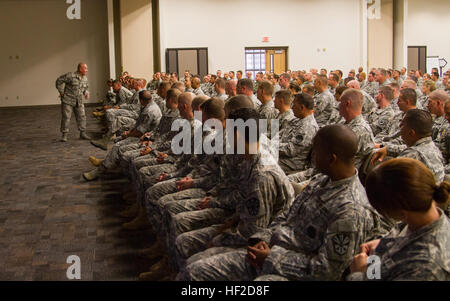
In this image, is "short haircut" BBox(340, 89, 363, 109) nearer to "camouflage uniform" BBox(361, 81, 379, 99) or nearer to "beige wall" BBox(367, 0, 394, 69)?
"camouflage uniform" BBox(361, 81, 379, 99)

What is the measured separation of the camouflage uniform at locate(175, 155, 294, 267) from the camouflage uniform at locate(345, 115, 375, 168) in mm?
1380

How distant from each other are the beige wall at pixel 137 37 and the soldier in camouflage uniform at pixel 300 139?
13.1 m

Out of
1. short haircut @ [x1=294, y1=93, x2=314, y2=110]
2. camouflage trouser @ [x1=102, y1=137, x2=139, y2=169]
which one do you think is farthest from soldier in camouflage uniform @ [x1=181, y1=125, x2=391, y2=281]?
camouflage trouser @ [x1=102, y1=137, x2=139, y2=169]

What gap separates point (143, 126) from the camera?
6.54 meters

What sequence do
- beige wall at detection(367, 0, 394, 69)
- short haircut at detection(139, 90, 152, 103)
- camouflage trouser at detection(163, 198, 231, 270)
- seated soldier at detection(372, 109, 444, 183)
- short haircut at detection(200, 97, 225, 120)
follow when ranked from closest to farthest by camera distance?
camouflage trouser at detection(163, 198, 231, 270), seated soldier at detection(372, 109, 444, 183), short haircut at detection(200, 97, 225, 120), short haircut at detection(139, 90, 152, 103), beige wall at detection(367, 0, 394, 69)

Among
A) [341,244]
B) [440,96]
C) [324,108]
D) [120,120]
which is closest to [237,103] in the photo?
[341,244]

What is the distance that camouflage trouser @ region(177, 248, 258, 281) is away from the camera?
2438 millimetres

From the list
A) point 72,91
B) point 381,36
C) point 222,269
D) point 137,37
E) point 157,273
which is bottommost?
point 157,273

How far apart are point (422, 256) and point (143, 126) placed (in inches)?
206

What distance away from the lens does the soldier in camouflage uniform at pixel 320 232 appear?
204 centimetres

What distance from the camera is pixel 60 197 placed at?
598 centimetres

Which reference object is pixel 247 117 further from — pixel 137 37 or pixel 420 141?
pixel 137 37

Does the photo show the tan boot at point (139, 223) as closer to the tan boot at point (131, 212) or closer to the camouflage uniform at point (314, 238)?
the tan boot at point (131, 212)

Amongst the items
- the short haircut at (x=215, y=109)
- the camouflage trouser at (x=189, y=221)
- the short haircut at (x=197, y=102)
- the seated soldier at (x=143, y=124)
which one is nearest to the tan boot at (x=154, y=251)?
the camouflage trouser at (x=189, y=221)
